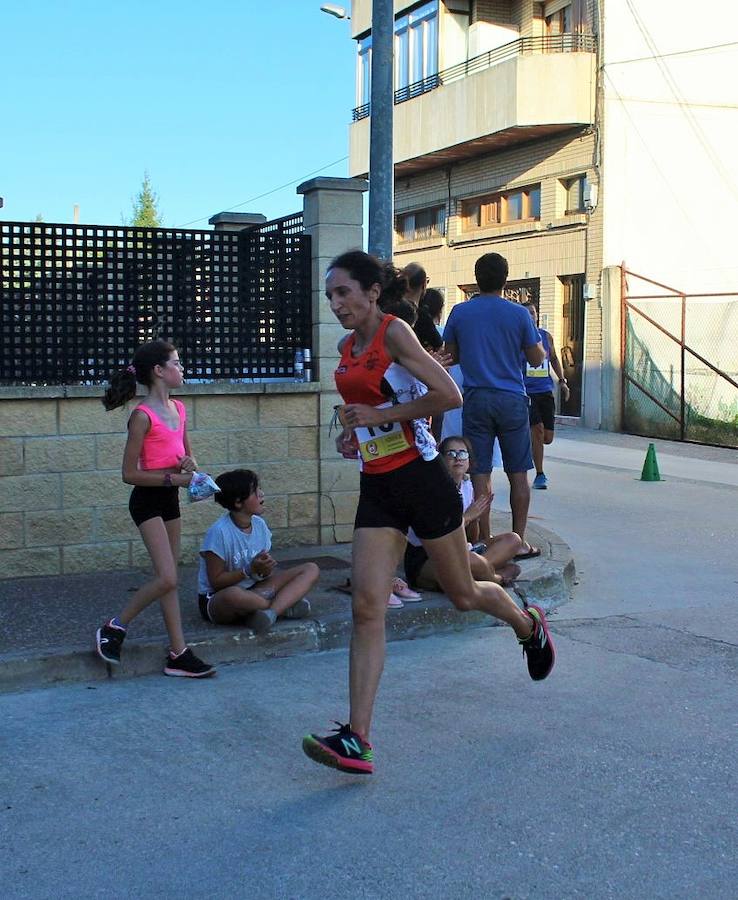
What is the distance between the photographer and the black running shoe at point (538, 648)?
5109mm

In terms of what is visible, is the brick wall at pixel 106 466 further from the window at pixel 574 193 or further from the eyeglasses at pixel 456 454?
the window at pixel 574 193

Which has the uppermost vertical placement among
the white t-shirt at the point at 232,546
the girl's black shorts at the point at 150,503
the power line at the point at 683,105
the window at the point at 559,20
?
the window at the point at 559,20

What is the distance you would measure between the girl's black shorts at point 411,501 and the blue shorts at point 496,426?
326 cm

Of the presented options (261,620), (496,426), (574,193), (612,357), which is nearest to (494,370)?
(496,426)

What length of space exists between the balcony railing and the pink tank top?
16.5 m

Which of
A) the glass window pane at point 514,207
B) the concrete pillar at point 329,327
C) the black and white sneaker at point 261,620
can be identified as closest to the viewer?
the black and white sneaker at point 261,620

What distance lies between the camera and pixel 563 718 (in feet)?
16.4

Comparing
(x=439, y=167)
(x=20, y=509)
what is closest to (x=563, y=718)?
(x=20, y=509)

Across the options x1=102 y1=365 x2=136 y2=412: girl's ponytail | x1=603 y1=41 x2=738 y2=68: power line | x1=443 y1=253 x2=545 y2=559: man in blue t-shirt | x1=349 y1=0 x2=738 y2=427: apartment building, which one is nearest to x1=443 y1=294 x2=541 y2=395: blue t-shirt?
x1=443 y1=253 x2=545 y2=559: man in blue t-shirt

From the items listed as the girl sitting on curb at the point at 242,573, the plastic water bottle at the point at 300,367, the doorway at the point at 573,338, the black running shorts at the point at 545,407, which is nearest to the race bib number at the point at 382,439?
the girl sitting on curb at the point at 242,573

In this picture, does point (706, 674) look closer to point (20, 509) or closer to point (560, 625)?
point (560, 625)

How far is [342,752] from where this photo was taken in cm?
423

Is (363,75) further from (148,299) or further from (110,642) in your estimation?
(110,642)

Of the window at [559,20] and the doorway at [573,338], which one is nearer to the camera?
the doorway at [573,338]
